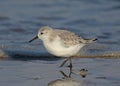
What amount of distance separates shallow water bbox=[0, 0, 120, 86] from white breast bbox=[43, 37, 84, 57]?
0.31 m

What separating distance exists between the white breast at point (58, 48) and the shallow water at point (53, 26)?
31 centimetres

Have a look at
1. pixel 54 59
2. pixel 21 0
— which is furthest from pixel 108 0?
pixel 54 59

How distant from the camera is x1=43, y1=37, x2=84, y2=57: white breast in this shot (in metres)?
8.78

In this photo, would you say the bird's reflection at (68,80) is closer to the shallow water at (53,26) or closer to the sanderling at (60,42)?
the shallow water at (53,26)

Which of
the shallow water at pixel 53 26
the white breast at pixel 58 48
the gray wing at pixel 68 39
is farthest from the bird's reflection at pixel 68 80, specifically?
Answer: the gray wing at pixel 68 39

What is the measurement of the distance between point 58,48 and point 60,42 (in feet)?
0.39

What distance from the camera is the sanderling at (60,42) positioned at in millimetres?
8805

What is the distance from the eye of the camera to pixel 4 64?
366 inches

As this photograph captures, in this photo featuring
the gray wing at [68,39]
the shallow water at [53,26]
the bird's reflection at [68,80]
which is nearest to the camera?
the bird's reflection at [68,80]

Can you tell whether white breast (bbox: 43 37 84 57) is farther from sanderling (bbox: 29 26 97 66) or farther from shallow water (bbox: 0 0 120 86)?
shallow water (bbox: 0 0 120 86)

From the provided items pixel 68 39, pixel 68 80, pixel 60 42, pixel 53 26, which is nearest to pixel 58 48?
pixel 60 42

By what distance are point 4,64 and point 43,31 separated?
0.99 metres

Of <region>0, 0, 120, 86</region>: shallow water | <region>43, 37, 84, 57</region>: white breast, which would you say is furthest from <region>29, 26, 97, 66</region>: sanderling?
<region>0, 0, 120, 86</region>: shallow water

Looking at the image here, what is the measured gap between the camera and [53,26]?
1238 centimetres
